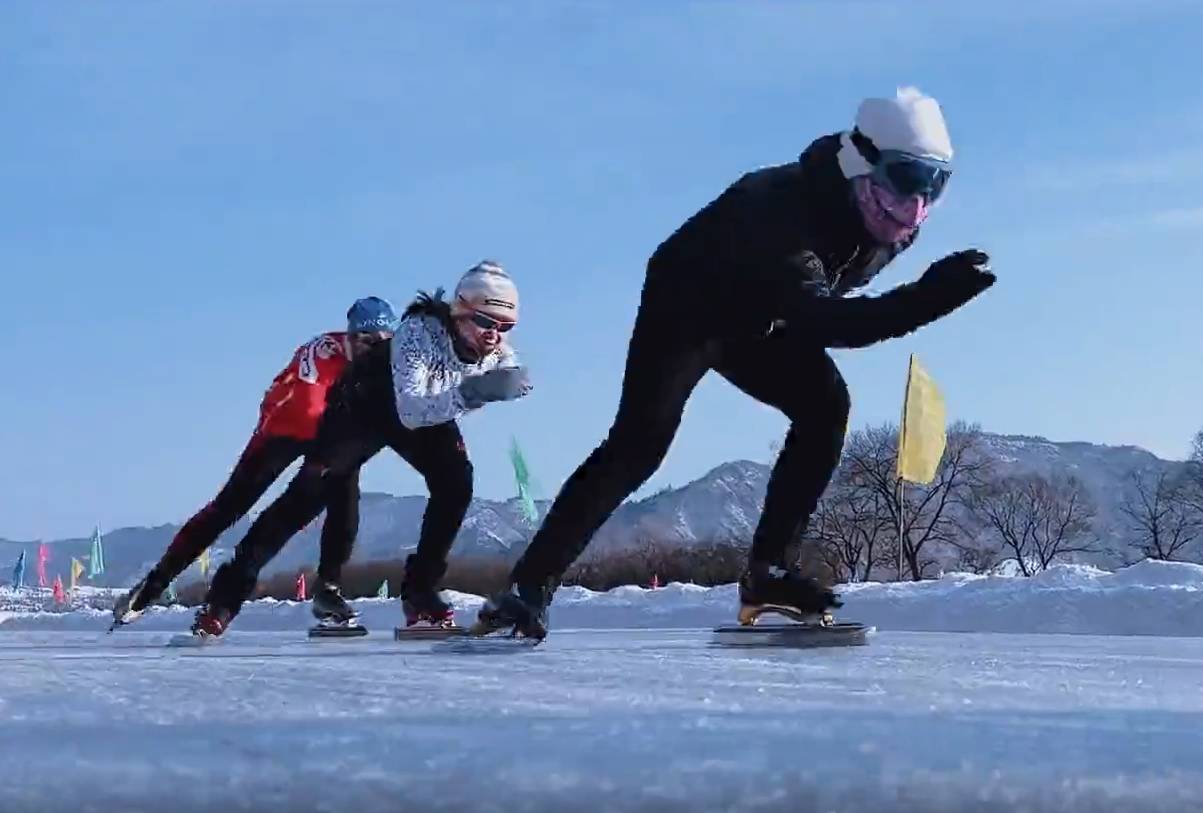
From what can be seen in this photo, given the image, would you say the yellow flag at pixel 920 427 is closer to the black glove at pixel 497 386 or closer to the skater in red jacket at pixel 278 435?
the skater in red jacket at pixel 278 435

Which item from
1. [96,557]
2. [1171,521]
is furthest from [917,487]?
[96,557]

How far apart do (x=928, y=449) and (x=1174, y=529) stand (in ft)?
173

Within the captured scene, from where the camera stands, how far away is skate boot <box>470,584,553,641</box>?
344 centimetres

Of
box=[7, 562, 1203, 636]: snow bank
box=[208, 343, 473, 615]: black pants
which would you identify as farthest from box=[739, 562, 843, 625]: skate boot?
box=[7, 562, 1203, 636]: snow bank

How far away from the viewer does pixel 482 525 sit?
76250mm

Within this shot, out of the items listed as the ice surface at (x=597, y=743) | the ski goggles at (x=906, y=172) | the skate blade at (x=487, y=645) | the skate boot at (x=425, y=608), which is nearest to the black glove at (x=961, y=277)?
the ski goggles at (x=906, y=172)

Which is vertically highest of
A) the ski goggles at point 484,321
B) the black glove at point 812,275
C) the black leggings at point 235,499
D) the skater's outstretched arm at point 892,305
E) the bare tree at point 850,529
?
the bare tree at point 850,529

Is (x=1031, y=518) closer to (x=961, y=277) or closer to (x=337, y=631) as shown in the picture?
(x=337, y=631)

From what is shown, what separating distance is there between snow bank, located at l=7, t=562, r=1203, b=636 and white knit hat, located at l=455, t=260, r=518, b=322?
3123 mm

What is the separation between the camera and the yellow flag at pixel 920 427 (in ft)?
32.6

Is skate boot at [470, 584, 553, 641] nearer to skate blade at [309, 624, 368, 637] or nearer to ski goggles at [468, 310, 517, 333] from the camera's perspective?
ski goggles at [468, 310, 517, 333]

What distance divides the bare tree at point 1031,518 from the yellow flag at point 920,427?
4651cm

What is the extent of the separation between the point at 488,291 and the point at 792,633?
5.36 feet

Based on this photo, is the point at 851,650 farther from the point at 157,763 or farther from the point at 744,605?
the point at 157,763
